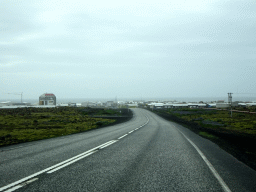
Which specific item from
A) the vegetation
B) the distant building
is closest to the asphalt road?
the vegetation

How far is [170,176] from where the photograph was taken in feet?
20.3

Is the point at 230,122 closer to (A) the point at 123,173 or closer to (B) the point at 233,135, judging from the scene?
(B) the point at 233,135

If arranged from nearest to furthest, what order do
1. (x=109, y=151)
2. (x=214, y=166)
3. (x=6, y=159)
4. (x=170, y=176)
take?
(x=170, y=176), (x=214, y=166), (x=6, y=159), (x=109, y=151)

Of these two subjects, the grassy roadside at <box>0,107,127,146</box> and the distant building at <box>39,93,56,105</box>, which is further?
the distant building at <box>39,93,56,105</box>

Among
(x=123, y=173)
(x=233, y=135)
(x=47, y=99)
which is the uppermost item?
(x=47, y=99)

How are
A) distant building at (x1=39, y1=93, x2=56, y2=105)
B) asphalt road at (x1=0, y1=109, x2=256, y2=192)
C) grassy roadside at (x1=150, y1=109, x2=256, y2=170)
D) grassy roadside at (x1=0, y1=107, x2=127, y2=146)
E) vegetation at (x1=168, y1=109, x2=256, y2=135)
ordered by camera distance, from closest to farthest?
asphalt road at (x1=0, y1=109, x2=256, y2=192) < grassy roadside at (x1=150, y1=109, x2=256, y2=170) < grassy roadside at (x1=0, y1=107, x2=127, y2=146) < vegetation at (x1=168, y1=109, x2=256, y2=135) < distant building at (x1=39, y1=93, x2=56, y2=105)

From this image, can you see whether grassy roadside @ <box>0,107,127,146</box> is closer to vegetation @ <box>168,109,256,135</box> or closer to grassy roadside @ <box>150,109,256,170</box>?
grassy roadside @ <box>150,109,256,170</box>

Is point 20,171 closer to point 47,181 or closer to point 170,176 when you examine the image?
point 47,181

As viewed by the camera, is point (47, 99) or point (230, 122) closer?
point (230, 122)

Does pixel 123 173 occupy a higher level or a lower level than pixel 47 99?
lower

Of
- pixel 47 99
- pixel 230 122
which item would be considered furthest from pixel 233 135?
pixel 47 99

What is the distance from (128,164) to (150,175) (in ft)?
4.52

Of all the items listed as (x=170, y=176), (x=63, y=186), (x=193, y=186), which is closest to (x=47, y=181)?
(x=63, y=186)

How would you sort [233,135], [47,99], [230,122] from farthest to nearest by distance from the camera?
[47,99] < [230,122] < [233,135]
